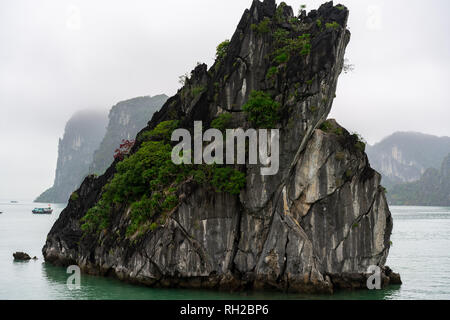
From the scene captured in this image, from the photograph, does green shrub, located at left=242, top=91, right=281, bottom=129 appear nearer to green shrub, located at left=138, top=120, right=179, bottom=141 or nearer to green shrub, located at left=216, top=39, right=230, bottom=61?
green shrub, located at left=216, top=39, right=230, bottom=61

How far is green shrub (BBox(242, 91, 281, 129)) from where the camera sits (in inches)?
811

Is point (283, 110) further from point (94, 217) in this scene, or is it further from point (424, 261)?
point (424, 261)

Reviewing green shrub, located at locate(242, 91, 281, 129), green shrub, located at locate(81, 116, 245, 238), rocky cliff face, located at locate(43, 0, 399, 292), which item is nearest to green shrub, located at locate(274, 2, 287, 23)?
rocky cliff face, located at locate(43, 0, 399, 292)

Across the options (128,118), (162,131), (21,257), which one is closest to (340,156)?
(162,131)

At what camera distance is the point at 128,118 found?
166500mm

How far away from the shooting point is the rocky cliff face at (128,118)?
15625cm

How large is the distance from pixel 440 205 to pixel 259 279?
426ft

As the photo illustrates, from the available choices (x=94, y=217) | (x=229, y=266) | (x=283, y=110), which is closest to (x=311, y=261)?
(x=229, y=266)

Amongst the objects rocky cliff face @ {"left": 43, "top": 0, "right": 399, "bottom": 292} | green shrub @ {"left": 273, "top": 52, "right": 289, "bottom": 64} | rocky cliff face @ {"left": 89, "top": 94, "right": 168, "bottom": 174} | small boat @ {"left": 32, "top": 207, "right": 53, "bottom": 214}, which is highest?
rocky cliff face @ {"left": 89, "top": 94, "right": 168, "bottom": 174}

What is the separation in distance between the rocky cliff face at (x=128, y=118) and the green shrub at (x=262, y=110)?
13260 cm
